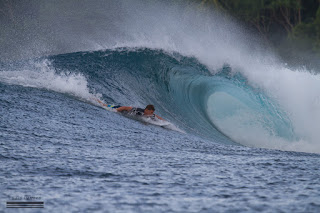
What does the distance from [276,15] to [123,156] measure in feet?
103

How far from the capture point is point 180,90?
11.0 m

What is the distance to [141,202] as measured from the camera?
7.73ft

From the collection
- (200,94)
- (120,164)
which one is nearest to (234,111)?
(200,94)

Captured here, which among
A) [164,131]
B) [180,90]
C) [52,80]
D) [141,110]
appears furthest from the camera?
[180,90]

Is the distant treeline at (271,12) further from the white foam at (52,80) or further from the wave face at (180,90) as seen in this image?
the white foam at (52,80)

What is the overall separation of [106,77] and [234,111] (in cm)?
356

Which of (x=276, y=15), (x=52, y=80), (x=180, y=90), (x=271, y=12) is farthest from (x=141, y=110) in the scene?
(x=276, y=15)

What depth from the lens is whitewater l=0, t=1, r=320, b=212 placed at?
2553mm

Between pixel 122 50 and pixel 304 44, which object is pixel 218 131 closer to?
pixel 122 50

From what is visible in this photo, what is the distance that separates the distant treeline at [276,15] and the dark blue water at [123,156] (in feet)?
69.1

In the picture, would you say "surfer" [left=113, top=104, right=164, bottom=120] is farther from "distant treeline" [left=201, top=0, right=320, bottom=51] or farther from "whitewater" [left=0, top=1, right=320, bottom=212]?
"distant treeline" [left=201, top=0, right=320, bottom=51]

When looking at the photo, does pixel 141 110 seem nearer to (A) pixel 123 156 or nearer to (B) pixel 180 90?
(A) pixel 123 156

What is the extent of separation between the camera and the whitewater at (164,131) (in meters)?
2.55

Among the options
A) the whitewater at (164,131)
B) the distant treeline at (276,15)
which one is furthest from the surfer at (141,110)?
the distant treeline at (276,15)
